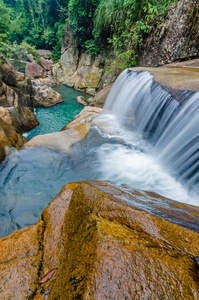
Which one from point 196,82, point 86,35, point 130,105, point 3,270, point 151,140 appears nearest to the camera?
point 3,270

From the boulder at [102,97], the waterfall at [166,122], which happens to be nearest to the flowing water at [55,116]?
the boulder at [102,97]

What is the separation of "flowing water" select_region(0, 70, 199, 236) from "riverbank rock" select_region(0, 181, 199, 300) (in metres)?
1.36

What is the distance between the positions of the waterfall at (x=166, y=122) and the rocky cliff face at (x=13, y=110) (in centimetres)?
395

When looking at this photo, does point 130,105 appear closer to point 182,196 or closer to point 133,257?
point 182,196

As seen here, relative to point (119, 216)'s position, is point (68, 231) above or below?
below

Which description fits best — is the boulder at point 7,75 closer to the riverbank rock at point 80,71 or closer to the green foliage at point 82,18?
the riverbank rock at point 80,71

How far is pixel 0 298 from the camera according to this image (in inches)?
40.5

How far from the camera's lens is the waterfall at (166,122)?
10.9 feet

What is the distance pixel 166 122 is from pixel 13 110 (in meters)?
5.47

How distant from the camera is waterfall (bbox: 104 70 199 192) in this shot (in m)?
3.31

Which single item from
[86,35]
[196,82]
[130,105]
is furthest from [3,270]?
[86,35]

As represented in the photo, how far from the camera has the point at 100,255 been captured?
903 mm

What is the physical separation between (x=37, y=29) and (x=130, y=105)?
2297 centimetres

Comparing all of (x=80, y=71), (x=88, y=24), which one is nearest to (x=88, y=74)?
(x=80, y=71)
